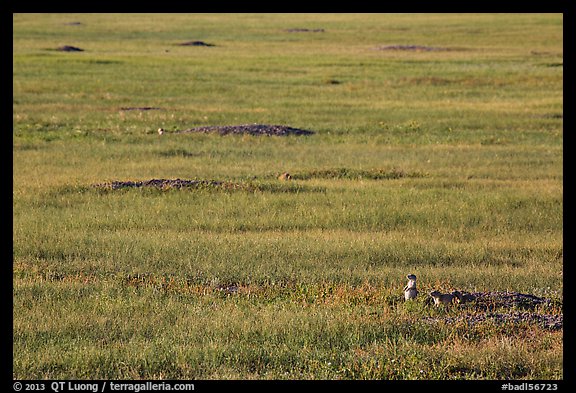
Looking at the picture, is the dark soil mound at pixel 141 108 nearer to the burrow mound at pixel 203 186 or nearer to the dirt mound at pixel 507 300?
the burrow mound at pixel 203 186

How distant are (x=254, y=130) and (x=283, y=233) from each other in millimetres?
13558

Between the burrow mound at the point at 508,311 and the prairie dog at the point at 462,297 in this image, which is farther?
the prairie dog at the point at 462,297

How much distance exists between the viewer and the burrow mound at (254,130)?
28703mm

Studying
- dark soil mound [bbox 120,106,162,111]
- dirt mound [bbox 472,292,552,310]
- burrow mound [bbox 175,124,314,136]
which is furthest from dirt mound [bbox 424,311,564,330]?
dark soil mound [bbox 120,106,162,111]

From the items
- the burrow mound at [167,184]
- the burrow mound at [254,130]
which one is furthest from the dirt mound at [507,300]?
the burrow mound at [254,130]

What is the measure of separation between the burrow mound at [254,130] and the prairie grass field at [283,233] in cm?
61

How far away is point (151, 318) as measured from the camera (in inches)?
401

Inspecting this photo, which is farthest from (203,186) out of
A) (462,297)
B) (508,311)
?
(508,311)

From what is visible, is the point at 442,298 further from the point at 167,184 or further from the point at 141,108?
the point at 141,108

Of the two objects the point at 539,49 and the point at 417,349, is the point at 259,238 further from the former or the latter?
the point at 539,49

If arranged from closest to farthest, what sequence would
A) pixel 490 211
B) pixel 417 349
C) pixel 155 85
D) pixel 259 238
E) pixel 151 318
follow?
pixel 417 349
pixel 151 318
pixel 259 238
pixel 490 211
pixel 155 85

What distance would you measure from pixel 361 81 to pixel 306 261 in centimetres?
3665
